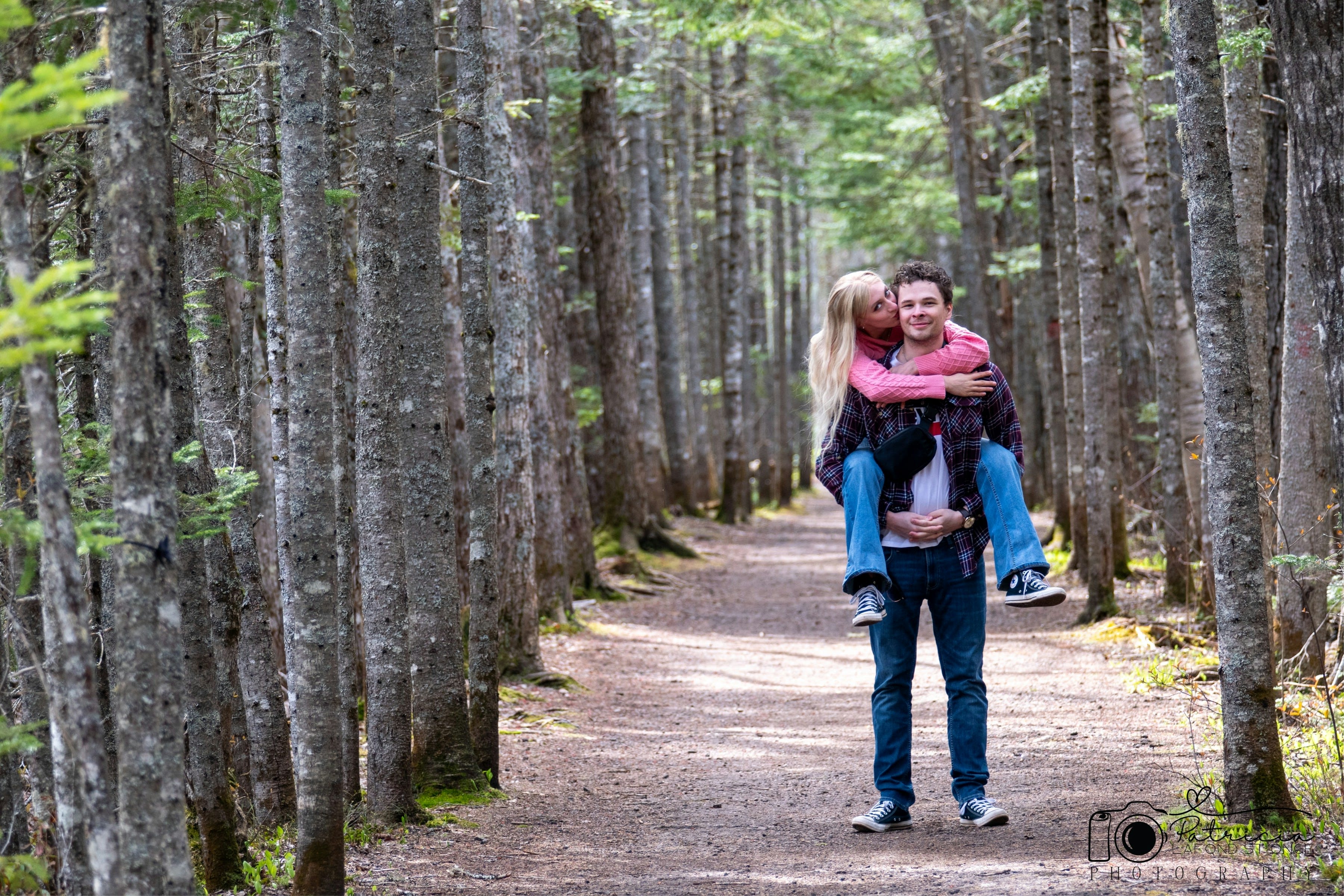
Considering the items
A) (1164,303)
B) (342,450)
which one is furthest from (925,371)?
(1164,303)

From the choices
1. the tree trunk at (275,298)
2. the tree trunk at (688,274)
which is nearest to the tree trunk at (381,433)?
the tree trunk at (275,298)

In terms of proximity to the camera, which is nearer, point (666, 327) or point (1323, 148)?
point (1323, 148)

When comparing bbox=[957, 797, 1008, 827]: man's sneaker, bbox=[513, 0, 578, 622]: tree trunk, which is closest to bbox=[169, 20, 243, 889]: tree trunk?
bbox=[957, 797, 1008, 827]: man's sneaker

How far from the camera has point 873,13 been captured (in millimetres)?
29203

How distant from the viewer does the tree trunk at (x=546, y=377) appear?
1330cm

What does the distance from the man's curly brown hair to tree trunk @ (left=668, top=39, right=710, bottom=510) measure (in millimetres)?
18392

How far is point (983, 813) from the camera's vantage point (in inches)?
215

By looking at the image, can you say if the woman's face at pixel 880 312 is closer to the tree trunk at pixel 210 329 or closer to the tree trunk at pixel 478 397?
the tree trunk at pixel 478 397

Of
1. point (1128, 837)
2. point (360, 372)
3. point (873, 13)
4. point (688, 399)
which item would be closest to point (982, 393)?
point (1128, 837)

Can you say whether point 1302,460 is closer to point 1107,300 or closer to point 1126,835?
point 1126,835

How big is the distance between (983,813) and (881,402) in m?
1.95

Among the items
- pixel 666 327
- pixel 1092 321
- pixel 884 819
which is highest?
pixel 666 327

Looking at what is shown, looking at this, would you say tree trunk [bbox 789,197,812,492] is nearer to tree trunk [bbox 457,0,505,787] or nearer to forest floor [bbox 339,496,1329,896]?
forest floor [bbox 339,496,1329,896]

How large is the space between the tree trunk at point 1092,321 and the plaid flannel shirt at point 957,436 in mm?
7279
